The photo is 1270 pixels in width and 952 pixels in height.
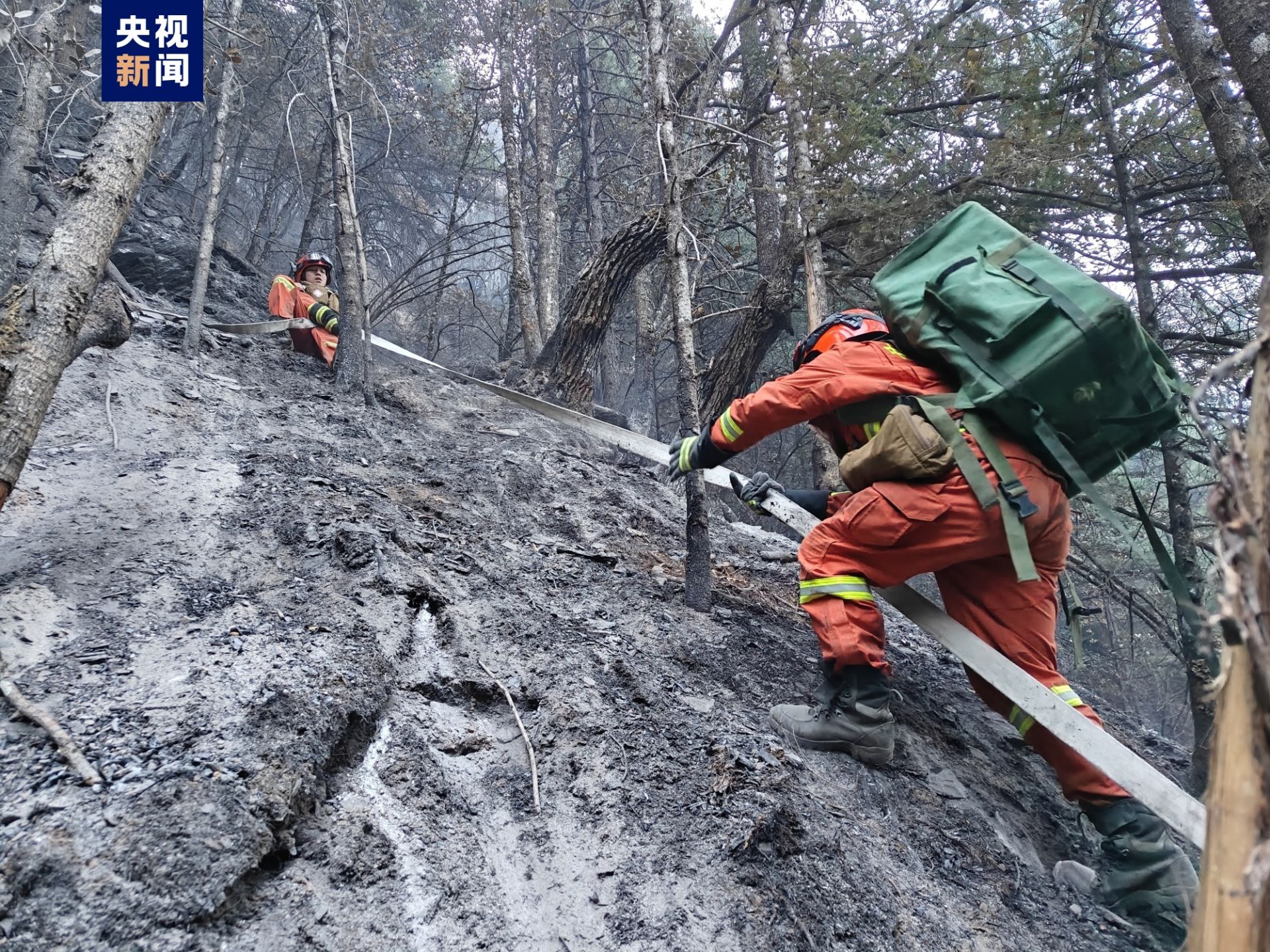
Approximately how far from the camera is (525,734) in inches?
92.2

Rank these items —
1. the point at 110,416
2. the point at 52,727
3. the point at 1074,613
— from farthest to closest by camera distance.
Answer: the point at 110,416 < the point at 1074,613 < the point at 52,727

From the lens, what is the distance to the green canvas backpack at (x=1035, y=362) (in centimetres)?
232

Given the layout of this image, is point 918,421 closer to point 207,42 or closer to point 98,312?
point 98,312

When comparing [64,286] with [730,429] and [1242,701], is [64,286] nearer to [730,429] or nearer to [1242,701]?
[730,429]

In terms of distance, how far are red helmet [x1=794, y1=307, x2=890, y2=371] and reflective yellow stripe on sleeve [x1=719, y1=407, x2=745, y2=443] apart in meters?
0.41

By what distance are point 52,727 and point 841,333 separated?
299cm

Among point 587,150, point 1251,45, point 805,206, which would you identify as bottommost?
point 805,206

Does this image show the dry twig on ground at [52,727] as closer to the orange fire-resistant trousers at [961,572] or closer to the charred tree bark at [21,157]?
the orange fire-resistant trousers at [961,572]

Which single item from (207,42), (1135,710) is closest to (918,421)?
(207,42)

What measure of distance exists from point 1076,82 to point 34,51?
772 cm

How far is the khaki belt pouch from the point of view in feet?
8.07

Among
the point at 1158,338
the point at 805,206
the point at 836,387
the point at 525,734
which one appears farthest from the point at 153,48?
the point at 1158,338

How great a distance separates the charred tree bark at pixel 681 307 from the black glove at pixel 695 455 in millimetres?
331

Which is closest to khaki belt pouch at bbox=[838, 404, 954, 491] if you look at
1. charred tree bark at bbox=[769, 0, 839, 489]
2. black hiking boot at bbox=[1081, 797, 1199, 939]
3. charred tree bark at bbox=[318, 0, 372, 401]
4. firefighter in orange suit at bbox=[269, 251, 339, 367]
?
black hiking boot at bbox=[1081, 797, 1199, 939]
